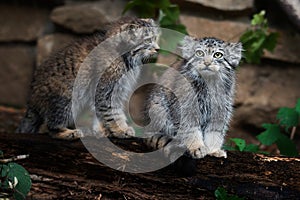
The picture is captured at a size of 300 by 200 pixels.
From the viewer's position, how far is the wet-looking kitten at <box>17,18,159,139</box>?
171 inches

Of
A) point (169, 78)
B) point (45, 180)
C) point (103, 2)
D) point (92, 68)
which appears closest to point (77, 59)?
point (92, 68)

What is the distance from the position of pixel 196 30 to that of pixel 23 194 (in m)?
3.11

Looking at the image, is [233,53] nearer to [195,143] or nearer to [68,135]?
[195,143]

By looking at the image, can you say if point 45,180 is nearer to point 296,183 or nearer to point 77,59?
point 77,59

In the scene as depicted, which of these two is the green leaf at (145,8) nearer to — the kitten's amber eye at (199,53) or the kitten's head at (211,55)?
the kitten's head at (211,55)

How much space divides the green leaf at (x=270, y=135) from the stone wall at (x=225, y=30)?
1302 millimetres

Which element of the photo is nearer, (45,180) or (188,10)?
(45,180)

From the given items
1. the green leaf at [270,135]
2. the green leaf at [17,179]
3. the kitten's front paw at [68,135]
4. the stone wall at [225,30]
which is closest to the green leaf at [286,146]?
the green leaf at [270,135]

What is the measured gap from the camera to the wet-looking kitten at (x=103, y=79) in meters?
4.34

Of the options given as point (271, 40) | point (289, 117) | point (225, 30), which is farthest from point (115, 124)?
point (225, 30)

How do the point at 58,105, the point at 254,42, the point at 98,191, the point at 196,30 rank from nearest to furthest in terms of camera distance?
the point at 98,191
the point at 58,105
the point at 254,42
the point at 196,30

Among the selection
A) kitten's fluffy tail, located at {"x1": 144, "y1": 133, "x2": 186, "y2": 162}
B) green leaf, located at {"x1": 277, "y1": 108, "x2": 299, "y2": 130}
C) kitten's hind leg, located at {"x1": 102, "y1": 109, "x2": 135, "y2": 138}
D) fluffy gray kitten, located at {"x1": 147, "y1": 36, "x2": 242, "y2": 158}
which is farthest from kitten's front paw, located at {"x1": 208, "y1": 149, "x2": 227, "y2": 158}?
green leaf, located at {"x1": 277, "y1": 108, "x2": 299, "y2": 130}

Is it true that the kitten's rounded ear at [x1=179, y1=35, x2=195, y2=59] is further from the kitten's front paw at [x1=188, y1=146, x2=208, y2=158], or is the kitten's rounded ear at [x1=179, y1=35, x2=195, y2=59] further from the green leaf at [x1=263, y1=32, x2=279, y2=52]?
the green leaf at [x1=263, y1=32, x2=279, y2=52]

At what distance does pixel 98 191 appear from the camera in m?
3.66
